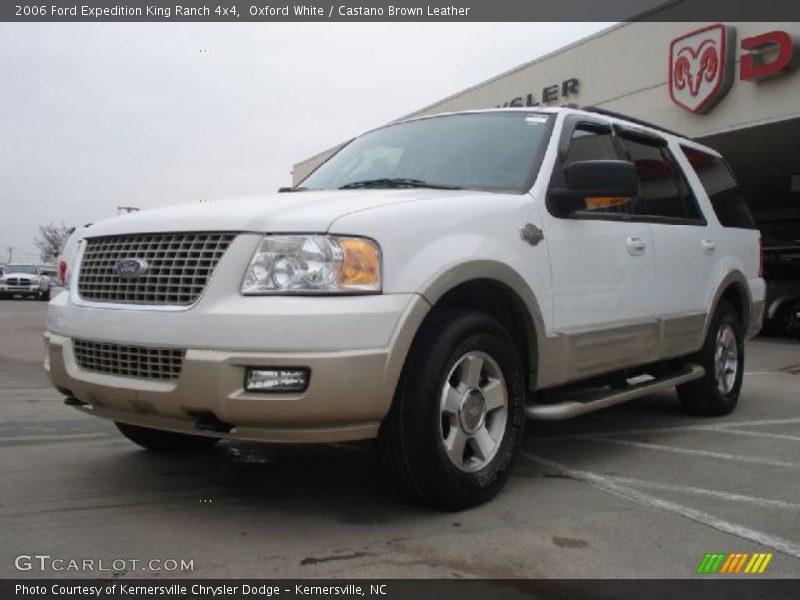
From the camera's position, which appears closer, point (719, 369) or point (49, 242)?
point (719, 369)

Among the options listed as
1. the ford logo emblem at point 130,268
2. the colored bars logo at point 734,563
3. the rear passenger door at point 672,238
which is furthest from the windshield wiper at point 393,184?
the colored bars logo at point 734,563

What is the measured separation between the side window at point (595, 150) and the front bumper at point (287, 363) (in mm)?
1568

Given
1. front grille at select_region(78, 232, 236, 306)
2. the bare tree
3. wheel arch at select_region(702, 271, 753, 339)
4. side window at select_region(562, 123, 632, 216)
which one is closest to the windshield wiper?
side window at select_region(562, 123, 632, 216)

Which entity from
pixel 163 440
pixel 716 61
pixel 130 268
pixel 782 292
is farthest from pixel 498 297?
pixel 782 292

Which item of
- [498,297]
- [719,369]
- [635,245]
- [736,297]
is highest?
[635,245]

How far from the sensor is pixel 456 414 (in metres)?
3.27

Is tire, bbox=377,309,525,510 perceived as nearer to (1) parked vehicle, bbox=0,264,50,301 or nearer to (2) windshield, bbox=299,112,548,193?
(2) windshield, bbox=299,112,548,193

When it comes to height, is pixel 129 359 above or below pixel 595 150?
below

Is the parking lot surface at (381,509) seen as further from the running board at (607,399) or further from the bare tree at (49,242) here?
the bare tree at (49,242)

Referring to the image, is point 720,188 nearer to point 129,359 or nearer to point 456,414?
point 456,414

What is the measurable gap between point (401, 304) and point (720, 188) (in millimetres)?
3970

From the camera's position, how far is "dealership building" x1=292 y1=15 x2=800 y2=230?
12945 millimetres

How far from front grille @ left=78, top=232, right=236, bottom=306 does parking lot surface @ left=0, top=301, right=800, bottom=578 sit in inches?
37.0
